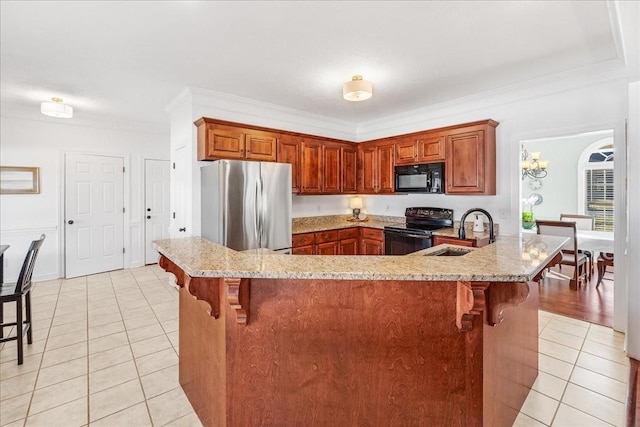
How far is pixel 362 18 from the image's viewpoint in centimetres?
223

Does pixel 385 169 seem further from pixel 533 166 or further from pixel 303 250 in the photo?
pixel 533 166

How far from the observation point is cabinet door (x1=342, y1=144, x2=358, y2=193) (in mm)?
5074

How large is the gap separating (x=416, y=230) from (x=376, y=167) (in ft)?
4.54

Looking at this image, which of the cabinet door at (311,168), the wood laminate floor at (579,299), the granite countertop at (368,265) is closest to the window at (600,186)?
the wood laminate floor at (579,299)

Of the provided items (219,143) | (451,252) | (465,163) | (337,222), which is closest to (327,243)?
(337,222)

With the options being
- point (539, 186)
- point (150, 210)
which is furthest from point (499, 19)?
point (539, 186)

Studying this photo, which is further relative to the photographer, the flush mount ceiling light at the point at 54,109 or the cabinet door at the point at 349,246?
the cabinet door at the point at 349,246

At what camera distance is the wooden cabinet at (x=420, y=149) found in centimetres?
412

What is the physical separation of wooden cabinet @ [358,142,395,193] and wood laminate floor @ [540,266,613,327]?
2.47 m

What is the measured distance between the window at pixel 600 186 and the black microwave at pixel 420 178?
4790 mm

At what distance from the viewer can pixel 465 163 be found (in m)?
3.88

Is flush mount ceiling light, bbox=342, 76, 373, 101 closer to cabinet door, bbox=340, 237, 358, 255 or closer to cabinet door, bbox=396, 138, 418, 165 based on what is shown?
cabinet door, bbox=396, 138, 418, 165

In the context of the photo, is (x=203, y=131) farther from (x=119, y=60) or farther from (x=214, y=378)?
(x=214, y=378)

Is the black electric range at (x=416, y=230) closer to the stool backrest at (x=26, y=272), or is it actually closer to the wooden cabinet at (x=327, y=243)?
the wooden cabinet at (x=327, y=243)
